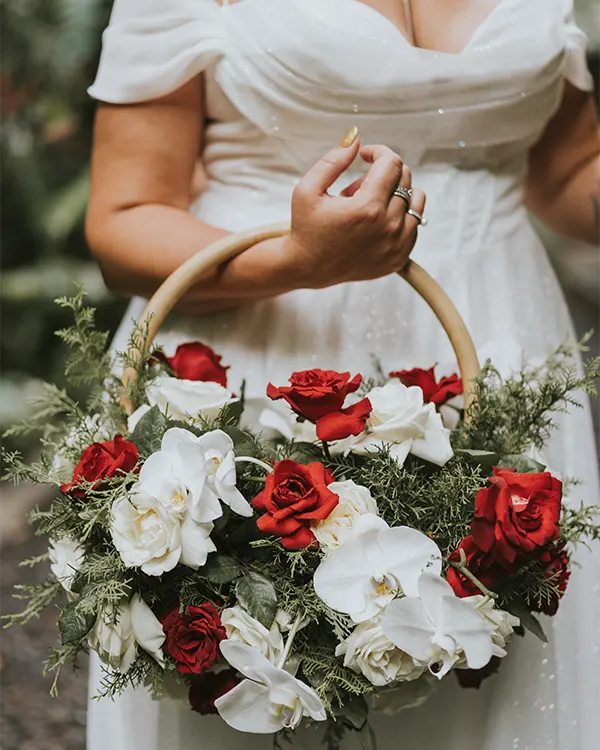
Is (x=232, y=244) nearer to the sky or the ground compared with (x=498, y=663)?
nearer to the sky

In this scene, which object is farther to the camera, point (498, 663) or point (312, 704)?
point (498, 663)

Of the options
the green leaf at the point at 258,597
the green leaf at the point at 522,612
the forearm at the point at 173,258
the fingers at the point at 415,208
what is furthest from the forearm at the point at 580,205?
the green leaf at the point at 258,597

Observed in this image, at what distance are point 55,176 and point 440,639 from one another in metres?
2.22

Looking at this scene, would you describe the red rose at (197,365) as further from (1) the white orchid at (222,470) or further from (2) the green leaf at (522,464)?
(2) the green leaf at (522,464)

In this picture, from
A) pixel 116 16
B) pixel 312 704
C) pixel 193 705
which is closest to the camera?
pixel 312 704

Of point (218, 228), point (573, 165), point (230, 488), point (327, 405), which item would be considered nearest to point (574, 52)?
point (573, 165)

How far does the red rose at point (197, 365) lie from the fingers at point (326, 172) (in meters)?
0.17

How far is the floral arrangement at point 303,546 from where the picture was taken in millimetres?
657

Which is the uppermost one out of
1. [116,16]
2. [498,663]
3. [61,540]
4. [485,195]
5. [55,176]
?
[116,16]

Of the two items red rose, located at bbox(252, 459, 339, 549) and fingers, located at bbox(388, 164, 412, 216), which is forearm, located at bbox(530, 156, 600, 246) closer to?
fingers, located at bbox(388, 164, 412, 216)

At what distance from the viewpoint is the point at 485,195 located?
965mm

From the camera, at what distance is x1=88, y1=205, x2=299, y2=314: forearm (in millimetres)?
868

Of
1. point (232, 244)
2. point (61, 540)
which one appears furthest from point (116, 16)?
point (61, 540)

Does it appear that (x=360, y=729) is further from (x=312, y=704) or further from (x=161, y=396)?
(x=161, y=396)
